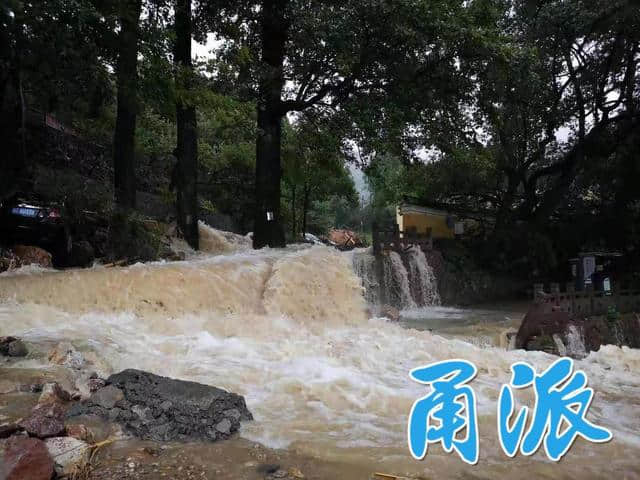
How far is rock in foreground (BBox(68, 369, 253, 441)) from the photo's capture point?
3971mm

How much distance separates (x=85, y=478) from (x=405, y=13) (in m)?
9.83

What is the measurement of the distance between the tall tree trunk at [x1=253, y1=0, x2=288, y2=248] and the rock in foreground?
868 centimetres

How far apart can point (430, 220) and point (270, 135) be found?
20.8ft

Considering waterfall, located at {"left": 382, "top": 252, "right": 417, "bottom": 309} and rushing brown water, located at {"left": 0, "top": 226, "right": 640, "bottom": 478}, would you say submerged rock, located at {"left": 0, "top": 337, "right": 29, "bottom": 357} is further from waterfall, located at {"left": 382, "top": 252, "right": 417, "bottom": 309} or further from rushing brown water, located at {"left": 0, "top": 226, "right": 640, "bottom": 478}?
waterfall, located at {"left": 382, "top": 252, "right": 417, "bottom": 309}

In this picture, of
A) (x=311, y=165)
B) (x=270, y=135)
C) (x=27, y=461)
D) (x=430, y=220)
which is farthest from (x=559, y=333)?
(x=311, y=165)

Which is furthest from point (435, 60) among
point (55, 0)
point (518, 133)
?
point (55, 0)

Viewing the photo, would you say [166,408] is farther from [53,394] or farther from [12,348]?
[12,348]

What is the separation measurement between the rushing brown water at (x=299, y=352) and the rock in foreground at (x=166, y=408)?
0.21m

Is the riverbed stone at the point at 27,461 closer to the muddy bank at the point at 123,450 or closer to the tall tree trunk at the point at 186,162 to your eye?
the muddy bank at the point at 123,450

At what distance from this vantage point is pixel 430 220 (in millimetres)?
16891

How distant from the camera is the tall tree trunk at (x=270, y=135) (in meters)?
12.4

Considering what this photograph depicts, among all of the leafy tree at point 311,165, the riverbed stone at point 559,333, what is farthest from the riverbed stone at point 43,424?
the leafy tree at point 311,165

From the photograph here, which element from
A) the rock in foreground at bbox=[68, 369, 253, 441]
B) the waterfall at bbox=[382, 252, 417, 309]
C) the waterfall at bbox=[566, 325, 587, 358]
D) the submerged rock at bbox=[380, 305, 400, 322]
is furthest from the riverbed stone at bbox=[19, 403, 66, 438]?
the waterfall at bbox=[382, 252, 417, 309]

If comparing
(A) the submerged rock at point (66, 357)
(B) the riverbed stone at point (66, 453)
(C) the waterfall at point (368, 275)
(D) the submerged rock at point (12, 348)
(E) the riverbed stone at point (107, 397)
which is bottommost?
(B) the riverbed stone at point (66, 453)
